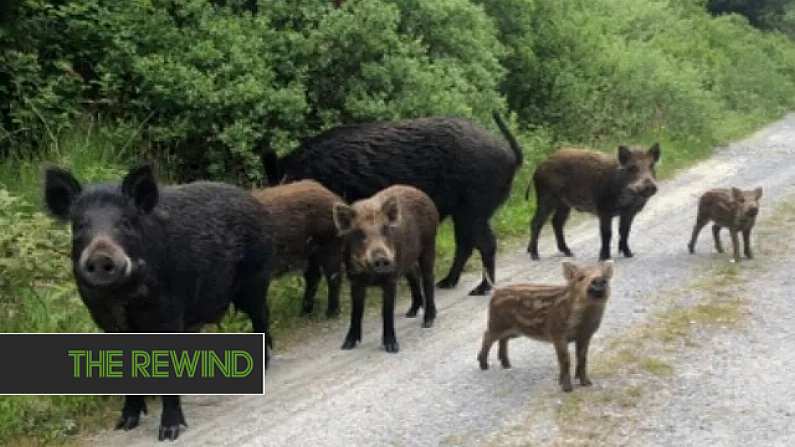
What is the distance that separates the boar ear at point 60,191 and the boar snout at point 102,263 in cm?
51

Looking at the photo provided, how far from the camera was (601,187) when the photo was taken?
10773mm

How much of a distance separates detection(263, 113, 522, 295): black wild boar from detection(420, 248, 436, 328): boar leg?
105 centimetres

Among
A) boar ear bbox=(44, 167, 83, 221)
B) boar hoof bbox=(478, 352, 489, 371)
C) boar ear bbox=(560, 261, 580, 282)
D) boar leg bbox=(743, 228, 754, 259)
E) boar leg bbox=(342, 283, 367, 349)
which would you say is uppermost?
boar ear bbox=(44, 167, 83, 221)

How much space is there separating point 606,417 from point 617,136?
42.2 ft

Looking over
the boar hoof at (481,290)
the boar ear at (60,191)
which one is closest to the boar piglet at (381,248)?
the boar hoof at (481,290)

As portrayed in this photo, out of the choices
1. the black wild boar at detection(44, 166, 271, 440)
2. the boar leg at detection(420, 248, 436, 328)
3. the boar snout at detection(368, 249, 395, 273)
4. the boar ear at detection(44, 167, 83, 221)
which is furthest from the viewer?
the boar leg at detection(420, 248, 436, 328)

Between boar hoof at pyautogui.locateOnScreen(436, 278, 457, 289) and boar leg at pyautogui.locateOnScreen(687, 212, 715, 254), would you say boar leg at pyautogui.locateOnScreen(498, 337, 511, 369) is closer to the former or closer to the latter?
boar hoof at pyautogui.locateOnScreen(436, 278, 457, 289)

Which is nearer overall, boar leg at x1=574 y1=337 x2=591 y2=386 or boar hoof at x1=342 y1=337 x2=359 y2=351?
boar leg at x1=574 y1=337 x2=591 y2=386

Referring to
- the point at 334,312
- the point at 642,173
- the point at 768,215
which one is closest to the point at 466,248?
the point at 334,312

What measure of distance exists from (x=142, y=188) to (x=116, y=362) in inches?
40.5

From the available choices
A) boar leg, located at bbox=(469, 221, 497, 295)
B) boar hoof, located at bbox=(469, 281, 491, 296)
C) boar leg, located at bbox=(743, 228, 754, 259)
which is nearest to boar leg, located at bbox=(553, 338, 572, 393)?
boar hoof, located at bbox=(469, 281, 491, 296)

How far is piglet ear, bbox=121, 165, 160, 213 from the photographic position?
→ 5.64m

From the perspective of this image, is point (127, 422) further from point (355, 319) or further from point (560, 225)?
point (560, 225)

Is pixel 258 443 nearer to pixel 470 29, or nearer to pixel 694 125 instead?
pixel 470 29
